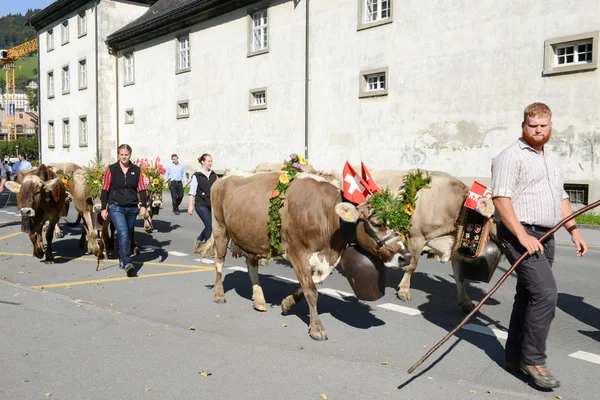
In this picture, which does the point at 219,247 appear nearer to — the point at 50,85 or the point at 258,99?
the point at 258,99

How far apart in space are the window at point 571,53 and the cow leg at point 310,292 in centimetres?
1329

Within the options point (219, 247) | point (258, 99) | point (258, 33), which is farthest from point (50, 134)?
point (219, 247)

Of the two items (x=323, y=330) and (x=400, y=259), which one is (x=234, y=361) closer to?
(x=323, y=330)

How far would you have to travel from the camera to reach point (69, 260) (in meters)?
10.5

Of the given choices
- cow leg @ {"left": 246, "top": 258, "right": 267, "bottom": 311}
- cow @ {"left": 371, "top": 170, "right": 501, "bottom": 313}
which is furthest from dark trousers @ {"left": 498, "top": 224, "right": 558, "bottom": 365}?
cow leg @ {"left": 246, "top": 258, "right": 267, "bottom": 311}

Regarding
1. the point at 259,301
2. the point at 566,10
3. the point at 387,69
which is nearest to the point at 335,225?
the point at 259,301

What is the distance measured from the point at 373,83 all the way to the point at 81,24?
2614 cm

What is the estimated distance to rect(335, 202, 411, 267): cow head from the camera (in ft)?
16.9

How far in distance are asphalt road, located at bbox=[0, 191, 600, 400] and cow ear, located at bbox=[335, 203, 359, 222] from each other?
1196 millimetres

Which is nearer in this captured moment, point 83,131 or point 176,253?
point 176,253

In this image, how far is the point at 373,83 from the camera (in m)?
21.9

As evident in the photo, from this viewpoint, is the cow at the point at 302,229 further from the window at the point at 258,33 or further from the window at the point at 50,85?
the window at the point at 50,85

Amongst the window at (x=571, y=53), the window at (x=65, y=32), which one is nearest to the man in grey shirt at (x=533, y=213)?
the window at (x=571, y=53)

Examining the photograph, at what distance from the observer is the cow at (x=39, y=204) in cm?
1008
